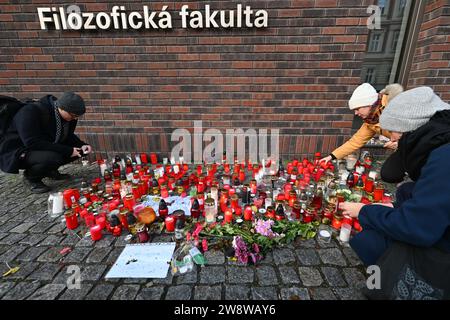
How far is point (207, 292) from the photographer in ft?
6.54

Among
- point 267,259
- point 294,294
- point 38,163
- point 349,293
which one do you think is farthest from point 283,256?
point 38,163

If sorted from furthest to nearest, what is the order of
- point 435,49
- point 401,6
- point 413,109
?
point 401,6, point 435,49, point 413,109

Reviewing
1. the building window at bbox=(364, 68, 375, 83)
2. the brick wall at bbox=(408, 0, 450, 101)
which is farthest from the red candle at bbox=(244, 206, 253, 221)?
the brick wall at bbox=(408, 0, 450, 101)

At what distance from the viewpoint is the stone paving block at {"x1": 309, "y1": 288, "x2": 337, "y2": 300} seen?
6.34 ft

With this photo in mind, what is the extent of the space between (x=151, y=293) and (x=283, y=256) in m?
1.34

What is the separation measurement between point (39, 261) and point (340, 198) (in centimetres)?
356

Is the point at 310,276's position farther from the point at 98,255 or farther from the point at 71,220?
the point at 71,220

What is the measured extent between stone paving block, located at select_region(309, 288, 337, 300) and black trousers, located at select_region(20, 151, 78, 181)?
4.12 meters

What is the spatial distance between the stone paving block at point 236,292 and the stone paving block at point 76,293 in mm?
1262

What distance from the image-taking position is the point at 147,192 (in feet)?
11.9

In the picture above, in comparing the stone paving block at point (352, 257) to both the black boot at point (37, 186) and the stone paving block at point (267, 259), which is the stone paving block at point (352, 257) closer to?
the stone paving block at point (267, 259)

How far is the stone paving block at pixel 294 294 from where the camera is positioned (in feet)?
6.35
